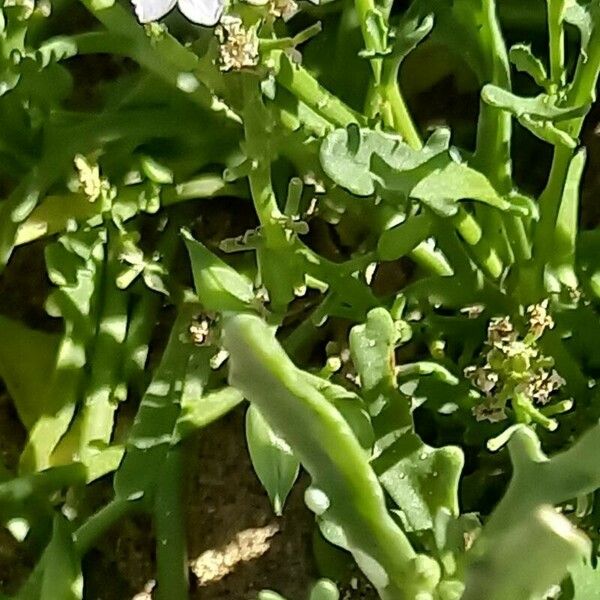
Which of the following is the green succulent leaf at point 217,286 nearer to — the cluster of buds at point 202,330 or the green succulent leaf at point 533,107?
the cluster of buds at point 202,330

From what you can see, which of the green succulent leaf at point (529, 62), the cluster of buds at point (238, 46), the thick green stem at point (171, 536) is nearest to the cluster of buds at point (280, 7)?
the cluster of buds at point (238, 46)

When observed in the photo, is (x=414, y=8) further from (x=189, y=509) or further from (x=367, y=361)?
(x=189, y=509)

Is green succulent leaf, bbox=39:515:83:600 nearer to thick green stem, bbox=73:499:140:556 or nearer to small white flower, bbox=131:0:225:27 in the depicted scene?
thick green stem, bbox=73:499:140:556

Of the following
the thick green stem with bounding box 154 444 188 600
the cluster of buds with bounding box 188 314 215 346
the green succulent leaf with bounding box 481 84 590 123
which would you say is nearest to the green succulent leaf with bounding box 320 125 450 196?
the green succulent leaf with bounding box 481 84 590 123

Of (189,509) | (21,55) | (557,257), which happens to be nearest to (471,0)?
(557,257)

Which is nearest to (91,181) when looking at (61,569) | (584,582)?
(61,569)

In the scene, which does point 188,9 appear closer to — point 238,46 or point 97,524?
point 238,46
